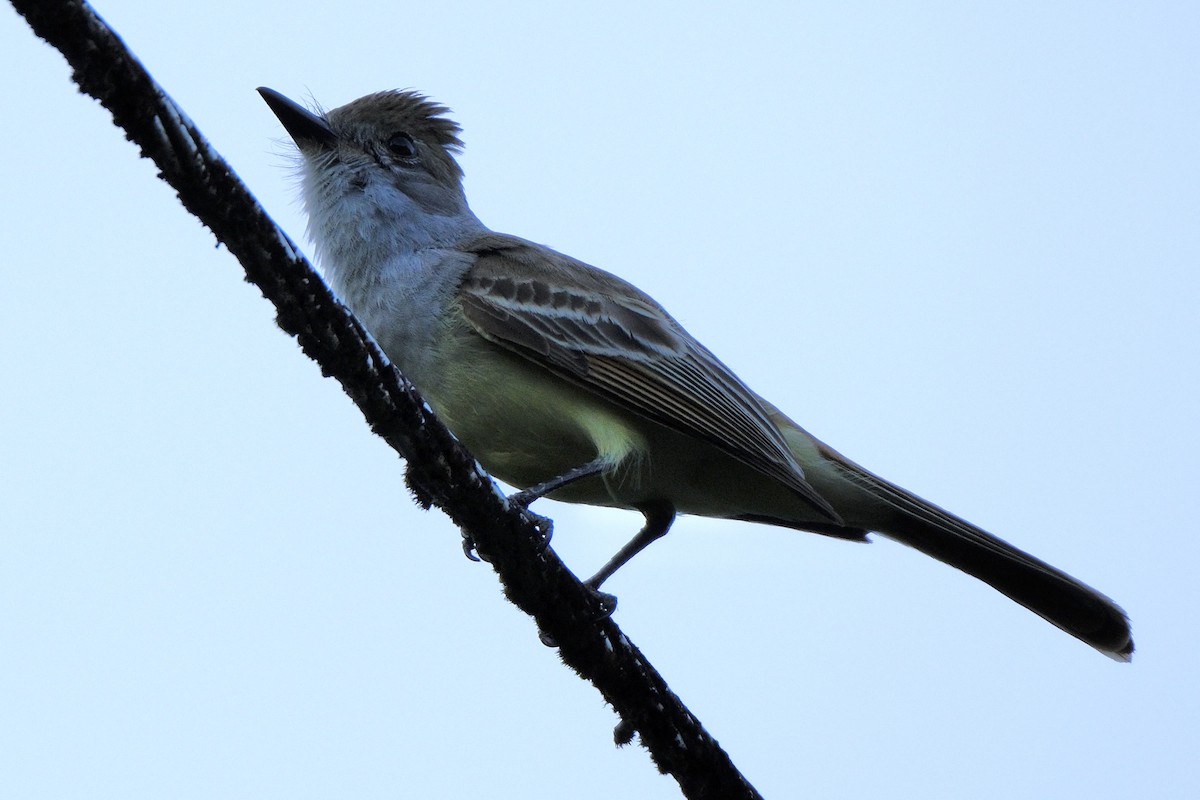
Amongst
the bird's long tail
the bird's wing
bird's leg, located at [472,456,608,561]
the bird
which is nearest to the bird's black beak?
the bird

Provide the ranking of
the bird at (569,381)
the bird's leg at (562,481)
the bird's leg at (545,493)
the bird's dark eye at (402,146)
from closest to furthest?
1. the bird's leg at (545,493)
2. the bird's leg at (562,481)
3. the bird at (569,381)
4. the bird's dark eye at (402,146)

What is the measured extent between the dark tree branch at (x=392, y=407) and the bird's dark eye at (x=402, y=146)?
3888 millimetres

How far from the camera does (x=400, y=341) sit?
21.7 ft

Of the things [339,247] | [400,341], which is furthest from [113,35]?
[339,247]

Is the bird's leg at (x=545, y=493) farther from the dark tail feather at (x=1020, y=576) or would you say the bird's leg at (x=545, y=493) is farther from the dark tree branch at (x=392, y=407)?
the dark tail feather at (x=1020, y=576)

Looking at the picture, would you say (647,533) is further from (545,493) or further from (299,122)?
(299,122)

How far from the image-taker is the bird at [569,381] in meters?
6.44

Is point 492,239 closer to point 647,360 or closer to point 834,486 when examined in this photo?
point 647,360

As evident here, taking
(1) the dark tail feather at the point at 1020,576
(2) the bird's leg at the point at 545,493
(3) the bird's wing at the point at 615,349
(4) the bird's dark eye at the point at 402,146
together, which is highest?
(4) the bird's dark eye at the point at 402,146

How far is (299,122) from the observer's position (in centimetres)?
757

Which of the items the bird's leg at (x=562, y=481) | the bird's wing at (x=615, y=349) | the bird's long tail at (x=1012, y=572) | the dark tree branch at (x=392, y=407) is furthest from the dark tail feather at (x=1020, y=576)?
the dark tree branch at (x=392, y=407)

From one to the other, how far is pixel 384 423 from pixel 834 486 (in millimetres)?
4044

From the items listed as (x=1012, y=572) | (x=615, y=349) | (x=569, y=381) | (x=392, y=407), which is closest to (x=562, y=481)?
(x=569, y=381)

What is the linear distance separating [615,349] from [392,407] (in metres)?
2.85
